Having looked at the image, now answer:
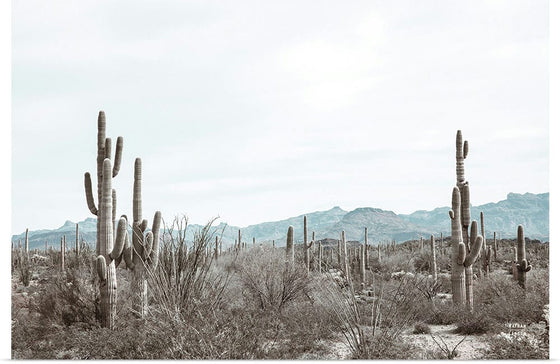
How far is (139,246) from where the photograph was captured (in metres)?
10.8

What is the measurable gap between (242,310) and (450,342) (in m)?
3.87

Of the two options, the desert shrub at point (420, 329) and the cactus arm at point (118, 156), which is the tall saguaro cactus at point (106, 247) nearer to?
the cactus arm at point (118, 156)

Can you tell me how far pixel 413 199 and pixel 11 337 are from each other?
Answer: 7.13m

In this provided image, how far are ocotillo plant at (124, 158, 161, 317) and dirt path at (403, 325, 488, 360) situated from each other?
14.9ft

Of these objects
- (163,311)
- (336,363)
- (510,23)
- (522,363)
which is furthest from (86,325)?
(510,23)

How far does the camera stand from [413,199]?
1133 cm

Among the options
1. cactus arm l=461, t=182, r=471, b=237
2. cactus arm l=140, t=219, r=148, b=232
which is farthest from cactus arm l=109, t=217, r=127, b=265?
cactus arm l=461, t=182, r=471, b=237

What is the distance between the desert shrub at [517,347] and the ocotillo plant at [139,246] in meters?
5.56

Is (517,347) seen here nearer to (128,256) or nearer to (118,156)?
(128,256)

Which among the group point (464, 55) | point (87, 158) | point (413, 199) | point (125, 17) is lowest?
point (413, 199)

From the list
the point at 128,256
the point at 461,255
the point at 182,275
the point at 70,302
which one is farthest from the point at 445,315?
the point at 70,302

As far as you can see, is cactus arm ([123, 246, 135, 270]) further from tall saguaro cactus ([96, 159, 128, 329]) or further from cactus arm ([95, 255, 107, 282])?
cactus arm ([95, 255, 107, 282])

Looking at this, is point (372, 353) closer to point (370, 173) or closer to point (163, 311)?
point (163, 311)

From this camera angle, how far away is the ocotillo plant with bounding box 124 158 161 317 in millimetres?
10602
